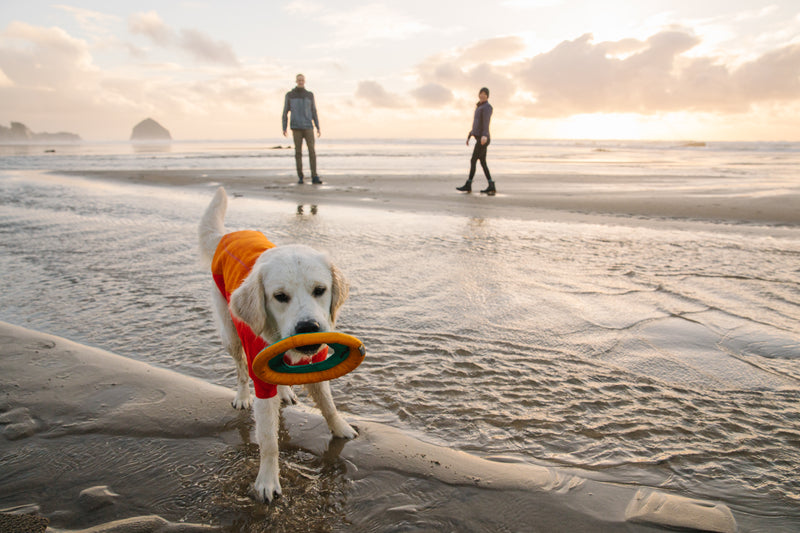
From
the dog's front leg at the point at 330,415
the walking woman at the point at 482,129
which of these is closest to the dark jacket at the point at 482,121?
the walking woman at the point at 482,129

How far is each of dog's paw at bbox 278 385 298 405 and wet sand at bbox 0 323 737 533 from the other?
13cm

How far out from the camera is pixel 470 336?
399 centimetres

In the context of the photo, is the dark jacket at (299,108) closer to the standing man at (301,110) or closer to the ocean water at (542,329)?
the standing man at (301,110)

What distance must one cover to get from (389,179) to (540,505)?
15280 mm

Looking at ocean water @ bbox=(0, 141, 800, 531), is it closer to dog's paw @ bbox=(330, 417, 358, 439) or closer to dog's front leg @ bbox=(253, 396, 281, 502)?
dog's paw @ bbox=(330, 417, 358, 439)

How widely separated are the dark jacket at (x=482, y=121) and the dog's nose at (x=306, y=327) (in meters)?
11.7

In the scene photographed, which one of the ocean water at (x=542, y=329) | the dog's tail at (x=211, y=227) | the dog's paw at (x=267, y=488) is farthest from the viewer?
the dog's tail at (x=211, y=227)

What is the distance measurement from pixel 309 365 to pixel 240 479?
68 centimetres

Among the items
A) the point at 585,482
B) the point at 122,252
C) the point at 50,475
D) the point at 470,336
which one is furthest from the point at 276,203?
the point at 585,482

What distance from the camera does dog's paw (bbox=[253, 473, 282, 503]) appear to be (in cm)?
225

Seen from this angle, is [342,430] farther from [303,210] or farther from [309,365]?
[303,210]

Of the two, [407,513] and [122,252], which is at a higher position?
[122,252]

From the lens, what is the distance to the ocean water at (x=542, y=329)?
8.48ft

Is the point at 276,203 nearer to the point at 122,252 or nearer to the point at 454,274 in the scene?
the point at 122,252
